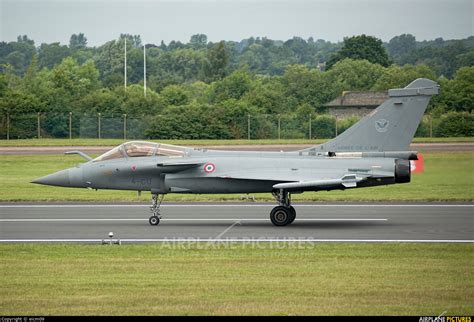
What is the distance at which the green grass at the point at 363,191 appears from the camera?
30.2 metres

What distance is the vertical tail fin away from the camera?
21.7m

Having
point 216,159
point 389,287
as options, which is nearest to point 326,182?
point 216,159

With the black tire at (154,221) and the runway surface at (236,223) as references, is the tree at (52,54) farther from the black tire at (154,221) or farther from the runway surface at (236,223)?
the black tire at (154,221)

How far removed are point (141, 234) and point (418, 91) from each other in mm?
7714

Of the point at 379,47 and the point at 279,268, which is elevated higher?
the point at 379,47

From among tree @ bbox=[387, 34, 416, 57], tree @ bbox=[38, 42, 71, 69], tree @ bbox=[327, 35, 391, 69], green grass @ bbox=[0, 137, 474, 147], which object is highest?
tree @ bbox=[387, 34, 416, 57]

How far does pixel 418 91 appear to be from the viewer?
21719 millimetres

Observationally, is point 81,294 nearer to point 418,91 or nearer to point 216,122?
point 418,91

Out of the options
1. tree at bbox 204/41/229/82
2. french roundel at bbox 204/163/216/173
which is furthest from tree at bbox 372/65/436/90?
tree at bbox 204/41/229/82

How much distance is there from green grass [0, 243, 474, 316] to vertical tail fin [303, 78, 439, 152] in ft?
14.0

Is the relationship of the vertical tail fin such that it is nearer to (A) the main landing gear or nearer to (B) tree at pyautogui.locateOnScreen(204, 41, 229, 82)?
(A) the main landing gear

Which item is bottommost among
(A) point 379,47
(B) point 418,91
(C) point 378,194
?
(C) point 378,194

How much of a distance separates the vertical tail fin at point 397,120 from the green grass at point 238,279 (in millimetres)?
4267

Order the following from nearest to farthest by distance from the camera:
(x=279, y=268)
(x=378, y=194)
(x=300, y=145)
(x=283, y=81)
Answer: (x=279, y=268) → (x=378, y=194) → (x=300, y=145) → (x=283, y=81)
